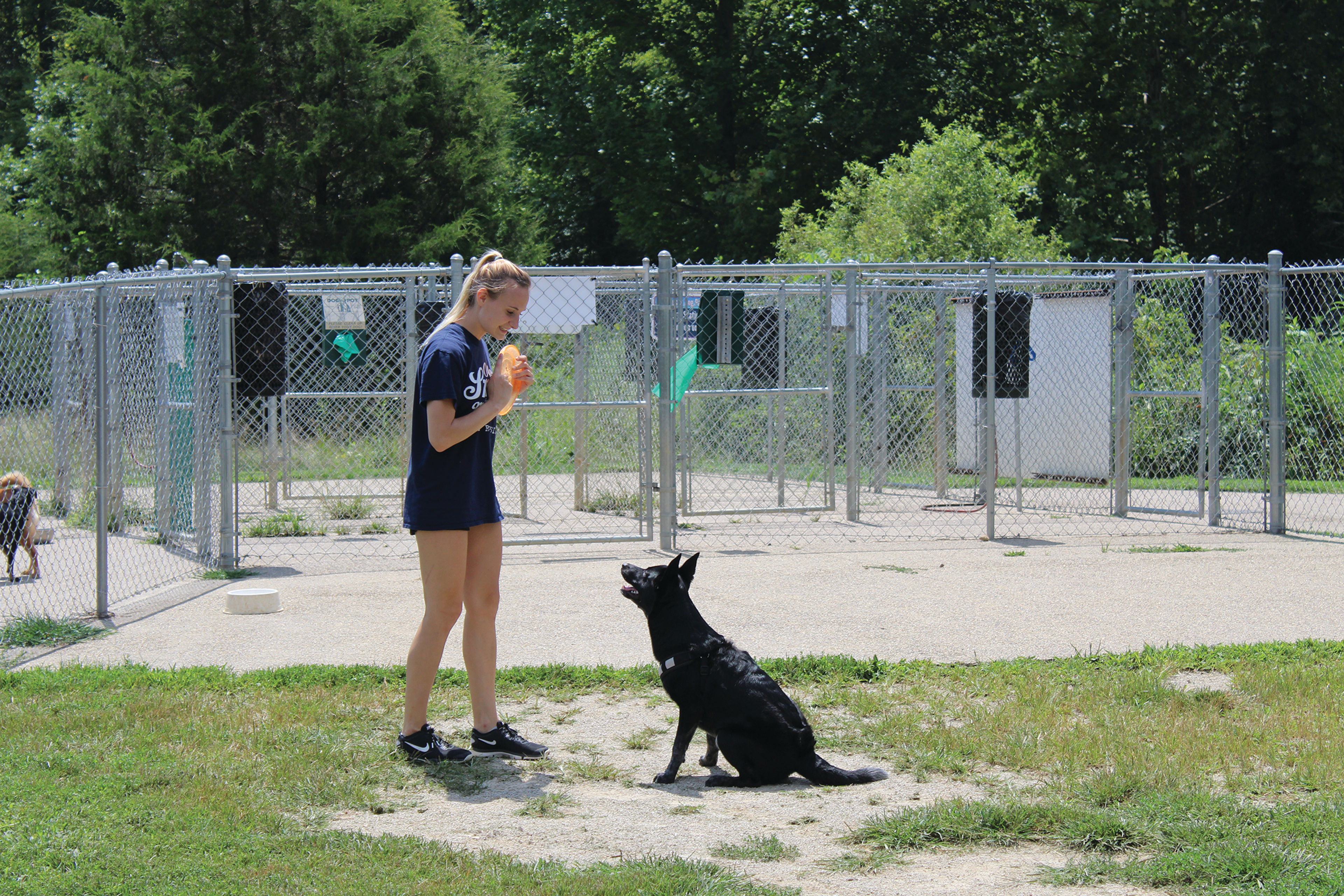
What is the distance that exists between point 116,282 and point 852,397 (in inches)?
277

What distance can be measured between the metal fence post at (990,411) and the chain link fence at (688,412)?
4 cm

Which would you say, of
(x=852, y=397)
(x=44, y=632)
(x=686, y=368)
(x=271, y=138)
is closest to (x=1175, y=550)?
(x=852, y=397)

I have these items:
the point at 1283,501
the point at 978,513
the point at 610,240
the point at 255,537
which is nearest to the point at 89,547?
the point at 255,537

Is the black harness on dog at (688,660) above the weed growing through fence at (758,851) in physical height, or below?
above

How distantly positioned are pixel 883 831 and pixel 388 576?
606 centimetres

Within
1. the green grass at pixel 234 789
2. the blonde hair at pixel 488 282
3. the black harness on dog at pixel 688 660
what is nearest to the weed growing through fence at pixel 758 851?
the green grass at pixel 234 789

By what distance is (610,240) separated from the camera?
3681 centimetres

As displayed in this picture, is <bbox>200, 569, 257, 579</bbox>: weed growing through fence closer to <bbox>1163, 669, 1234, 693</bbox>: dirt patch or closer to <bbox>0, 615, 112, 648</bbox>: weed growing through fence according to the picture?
<bbox>0, 615, 112, 648</bbox>: weed growing through fence

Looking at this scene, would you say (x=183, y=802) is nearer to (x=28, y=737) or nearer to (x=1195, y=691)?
(x=28, y=737)

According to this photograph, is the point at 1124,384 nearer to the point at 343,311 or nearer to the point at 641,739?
the point at 343,311

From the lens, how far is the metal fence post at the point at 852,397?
12133mm

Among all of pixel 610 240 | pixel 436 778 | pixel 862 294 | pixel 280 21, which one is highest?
pixel 280 21

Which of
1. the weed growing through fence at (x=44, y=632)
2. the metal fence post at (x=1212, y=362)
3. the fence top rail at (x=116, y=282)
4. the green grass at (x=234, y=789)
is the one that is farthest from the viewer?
the metal fence post at (x=1212, y=362)

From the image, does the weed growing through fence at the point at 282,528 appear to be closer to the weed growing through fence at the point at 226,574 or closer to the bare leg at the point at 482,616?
the weed growing through fence at the point at 226,574
